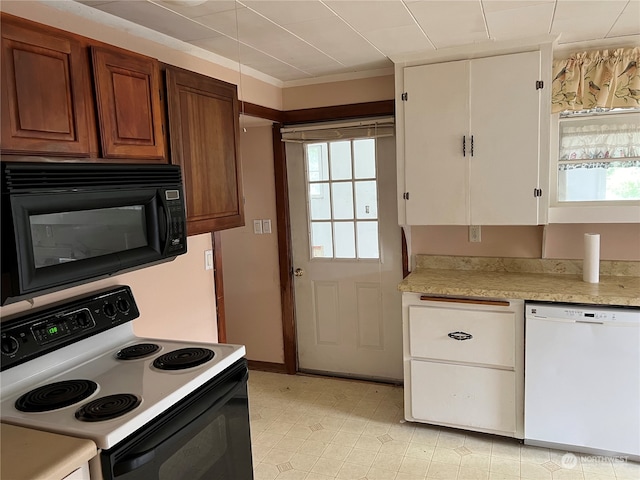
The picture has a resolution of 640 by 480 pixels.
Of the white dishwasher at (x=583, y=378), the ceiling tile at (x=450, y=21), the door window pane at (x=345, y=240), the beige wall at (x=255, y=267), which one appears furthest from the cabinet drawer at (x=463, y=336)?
the ceiling tile at (x=450, y=21)

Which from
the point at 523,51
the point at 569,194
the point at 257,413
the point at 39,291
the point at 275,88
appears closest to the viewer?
the point at 39,291

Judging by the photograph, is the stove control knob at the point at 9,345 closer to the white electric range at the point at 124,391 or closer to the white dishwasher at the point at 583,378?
the white electric range at the point at 124,391

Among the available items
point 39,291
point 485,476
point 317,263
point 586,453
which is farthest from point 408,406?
point 39,291

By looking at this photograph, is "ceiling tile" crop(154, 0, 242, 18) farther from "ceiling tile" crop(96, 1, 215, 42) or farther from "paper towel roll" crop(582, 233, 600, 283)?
"paper towel roll" crop(582, 233, 600, 283)

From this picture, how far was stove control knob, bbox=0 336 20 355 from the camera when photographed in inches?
60.3

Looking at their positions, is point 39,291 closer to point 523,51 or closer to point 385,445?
point 385,445

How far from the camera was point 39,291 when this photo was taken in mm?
1347

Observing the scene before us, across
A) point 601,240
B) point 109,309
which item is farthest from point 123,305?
point 601,240

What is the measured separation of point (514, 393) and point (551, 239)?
954 mm

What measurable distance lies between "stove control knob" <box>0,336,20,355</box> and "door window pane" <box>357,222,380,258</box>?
236cm

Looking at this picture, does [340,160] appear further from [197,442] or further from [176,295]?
[197,442]

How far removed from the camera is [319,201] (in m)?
3.62

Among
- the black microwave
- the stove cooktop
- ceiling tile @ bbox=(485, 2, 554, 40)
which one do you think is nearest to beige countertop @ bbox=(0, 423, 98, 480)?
the stove cooktop

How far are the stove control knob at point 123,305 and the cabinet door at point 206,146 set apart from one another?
0.39 m
